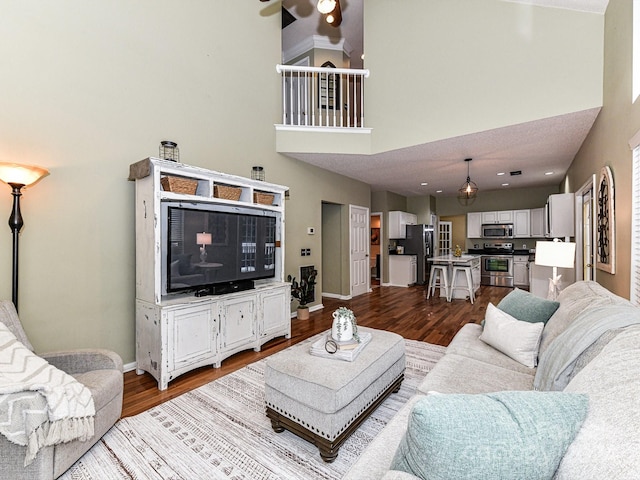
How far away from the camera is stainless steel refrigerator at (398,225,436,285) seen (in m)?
7.93

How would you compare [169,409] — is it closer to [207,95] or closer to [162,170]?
[162,170]

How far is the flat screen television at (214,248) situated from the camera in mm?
2779

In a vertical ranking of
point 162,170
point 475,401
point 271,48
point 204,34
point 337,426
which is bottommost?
point 337,426

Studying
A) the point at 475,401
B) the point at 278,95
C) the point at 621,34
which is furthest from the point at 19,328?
the point at 621,34

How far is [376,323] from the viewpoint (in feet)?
14.8

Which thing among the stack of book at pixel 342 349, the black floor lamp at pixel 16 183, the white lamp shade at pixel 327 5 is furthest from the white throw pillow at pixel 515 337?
the black floor lamp at pixel 16 183

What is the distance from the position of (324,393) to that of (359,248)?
518 cm

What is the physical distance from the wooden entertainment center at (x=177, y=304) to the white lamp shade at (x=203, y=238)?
0.31 meters

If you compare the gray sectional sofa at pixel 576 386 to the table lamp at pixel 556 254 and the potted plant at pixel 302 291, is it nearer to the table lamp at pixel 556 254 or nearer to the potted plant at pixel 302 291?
the table lamp at pixel 556 254

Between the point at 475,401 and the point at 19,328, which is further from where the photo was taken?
the point at 19,328

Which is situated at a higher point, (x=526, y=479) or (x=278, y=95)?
(x=278, y=95)

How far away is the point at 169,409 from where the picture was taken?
224 centimetres

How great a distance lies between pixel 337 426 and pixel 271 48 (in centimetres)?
499

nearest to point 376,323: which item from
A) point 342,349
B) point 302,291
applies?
point 302,291
